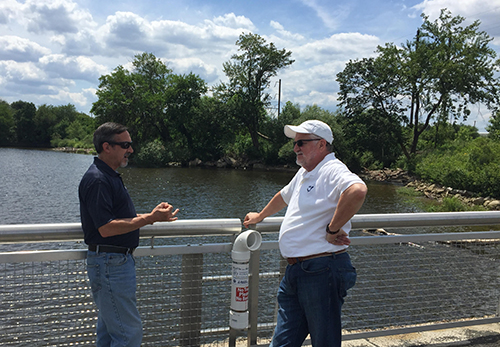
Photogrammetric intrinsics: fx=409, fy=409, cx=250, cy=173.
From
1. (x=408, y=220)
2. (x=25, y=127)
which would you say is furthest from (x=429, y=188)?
(x=25, y=127)

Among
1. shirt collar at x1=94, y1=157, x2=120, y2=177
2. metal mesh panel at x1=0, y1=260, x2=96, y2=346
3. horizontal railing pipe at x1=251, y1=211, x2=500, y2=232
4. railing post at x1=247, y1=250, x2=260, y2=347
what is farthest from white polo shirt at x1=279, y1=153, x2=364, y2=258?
metal mesh panel at x1=0, y1=260, x2=96, y2=346

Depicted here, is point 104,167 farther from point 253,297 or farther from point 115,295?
point 253,297

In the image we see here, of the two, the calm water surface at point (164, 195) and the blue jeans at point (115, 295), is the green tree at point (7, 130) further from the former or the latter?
the blue jeans at point (115, 295)

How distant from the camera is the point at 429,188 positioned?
30.8 meters

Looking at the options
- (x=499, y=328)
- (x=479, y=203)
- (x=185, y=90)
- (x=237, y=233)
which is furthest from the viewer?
(x=185, y=90)

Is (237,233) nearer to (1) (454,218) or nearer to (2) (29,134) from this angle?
(1) (454,218)

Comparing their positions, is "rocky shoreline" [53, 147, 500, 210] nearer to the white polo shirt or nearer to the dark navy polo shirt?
the white polo shirt

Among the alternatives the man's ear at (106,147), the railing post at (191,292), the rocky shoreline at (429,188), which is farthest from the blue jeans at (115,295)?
the rocky shoreline at (429,188)

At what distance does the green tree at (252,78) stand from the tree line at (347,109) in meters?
0.13

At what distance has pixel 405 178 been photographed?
3800 centimetres

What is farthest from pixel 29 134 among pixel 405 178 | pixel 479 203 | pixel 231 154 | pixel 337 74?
pixel 479 203

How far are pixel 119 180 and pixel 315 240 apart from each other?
137cm

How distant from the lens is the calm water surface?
2180 cm

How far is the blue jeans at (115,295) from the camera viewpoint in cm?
263
